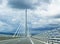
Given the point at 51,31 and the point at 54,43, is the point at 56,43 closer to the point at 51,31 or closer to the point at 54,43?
the point at 54,43

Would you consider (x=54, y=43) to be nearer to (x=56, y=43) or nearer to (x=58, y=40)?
(x=56, y=43)

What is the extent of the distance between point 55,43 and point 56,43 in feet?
0.54

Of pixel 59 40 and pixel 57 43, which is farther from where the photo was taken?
pixel 59 40

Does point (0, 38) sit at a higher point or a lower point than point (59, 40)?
lower

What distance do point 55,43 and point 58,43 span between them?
44cm

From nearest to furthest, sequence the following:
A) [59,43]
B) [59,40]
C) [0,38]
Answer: [59,43] < [59,40] < [0,38]

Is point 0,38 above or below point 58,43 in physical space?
below

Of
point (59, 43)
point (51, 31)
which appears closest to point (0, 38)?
point (51, 31)

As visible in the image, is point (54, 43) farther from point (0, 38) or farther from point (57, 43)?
point (0, 38)

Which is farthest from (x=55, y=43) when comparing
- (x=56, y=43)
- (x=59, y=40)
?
(x=59, y=40)

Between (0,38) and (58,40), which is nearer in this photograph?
(58,40)

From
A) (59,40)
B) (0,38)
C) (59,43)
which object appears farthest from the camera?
(0,38)

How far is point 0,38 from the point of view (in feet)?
235

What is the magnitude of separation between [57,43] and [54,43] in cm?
65
